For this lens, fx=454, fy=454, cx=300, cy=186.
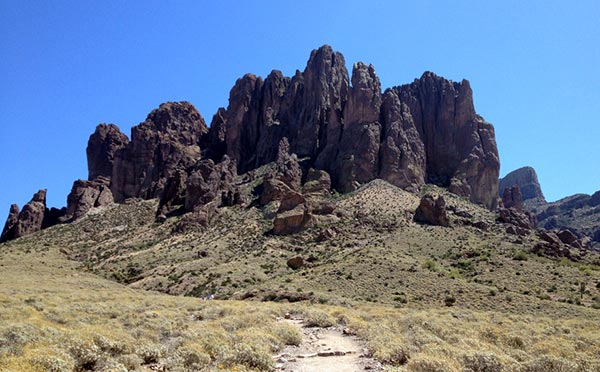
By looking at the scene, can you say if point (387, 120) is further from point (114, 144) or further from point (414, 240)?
point (114, 144)

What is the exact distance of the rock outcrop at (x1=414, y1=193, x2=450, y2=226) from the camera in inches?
2862

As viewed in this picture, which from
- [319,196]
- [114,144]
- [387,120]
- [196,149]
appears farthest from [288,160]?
[114,144]

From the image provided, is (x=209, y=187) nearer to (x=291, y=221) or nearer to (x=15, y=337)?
(x=291, y=221)

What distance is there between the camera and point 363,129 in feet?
324

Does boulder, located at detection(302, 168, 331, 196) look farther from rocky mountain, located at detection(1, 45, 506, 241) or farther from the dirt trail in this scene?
the dirt trail

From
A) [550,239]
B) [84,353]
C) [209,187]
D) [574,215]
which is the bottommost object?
[84,353]

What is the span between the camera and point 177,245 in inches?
2886

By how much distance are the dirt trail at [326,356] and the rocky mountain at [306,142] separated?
54.4 metres

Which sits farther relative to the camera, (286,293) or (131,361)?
(286,293)

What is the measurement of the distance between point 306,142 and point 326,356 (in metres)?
95.3

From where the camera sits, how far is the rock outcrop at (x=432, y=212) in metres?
72.7

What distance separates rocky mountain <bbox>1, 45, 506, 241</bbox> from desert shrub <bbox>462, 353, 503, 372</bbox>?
2351 inches

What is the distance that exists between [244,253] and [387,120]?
174ft

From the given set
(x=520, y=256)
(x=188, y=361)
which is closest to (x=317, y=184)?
(x=520, y=256)
